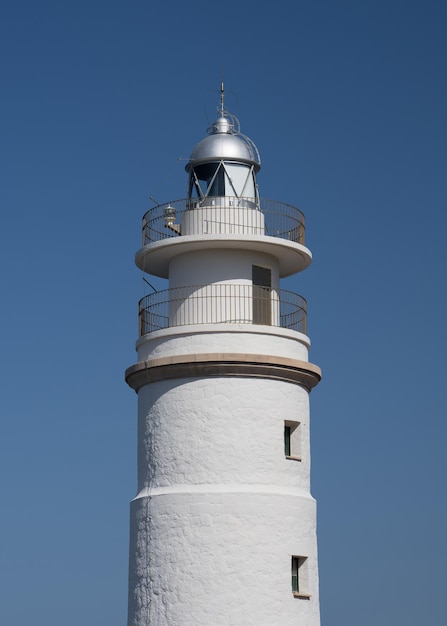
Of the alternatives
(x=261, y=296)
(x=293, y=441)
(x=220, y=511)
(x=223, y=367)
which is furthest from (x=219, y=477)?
(x=261, y=296)

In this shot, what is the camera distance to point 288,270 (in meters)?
36.2

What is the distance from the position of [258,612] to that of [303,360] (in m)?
6.10

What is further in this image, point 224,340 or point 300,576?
point 224,340

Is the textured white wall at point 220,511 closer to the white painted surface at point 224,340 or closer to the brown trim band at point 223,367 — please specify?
the brown trim band at point 223,367

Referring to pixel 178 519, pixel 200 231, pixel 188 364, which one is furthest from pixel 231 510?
pixel 200 231

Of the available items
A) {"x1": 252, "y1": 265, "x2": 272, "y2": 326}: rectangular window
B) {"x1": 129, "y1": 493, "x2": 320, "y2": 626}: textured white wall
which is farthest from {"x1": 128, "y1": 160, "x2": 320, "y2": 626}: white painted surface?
{"x1": 252, "y1": 265, "x2": 272, "y2": 326}: rectangular window

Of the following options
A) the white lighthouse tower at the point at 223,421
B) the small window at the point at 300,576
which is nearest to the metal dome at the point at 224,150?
the white lighthouse tower at the point at 223,421

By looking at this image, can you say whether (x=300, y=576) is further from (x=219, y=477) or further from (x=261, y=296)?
(x=261, y=296)

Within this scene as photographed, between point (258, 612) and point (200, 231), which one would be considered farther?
point (200, 231)

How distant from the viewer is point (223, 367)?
109ft

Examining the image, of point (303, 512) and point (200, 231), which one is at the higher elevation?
point (200, 231)

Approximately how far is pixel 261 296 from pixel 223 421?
346 centimetres

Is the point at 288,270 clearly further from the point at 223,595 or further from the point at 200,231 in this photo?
the point at 223,595

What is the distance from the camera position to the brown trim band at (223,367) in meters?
33.2
